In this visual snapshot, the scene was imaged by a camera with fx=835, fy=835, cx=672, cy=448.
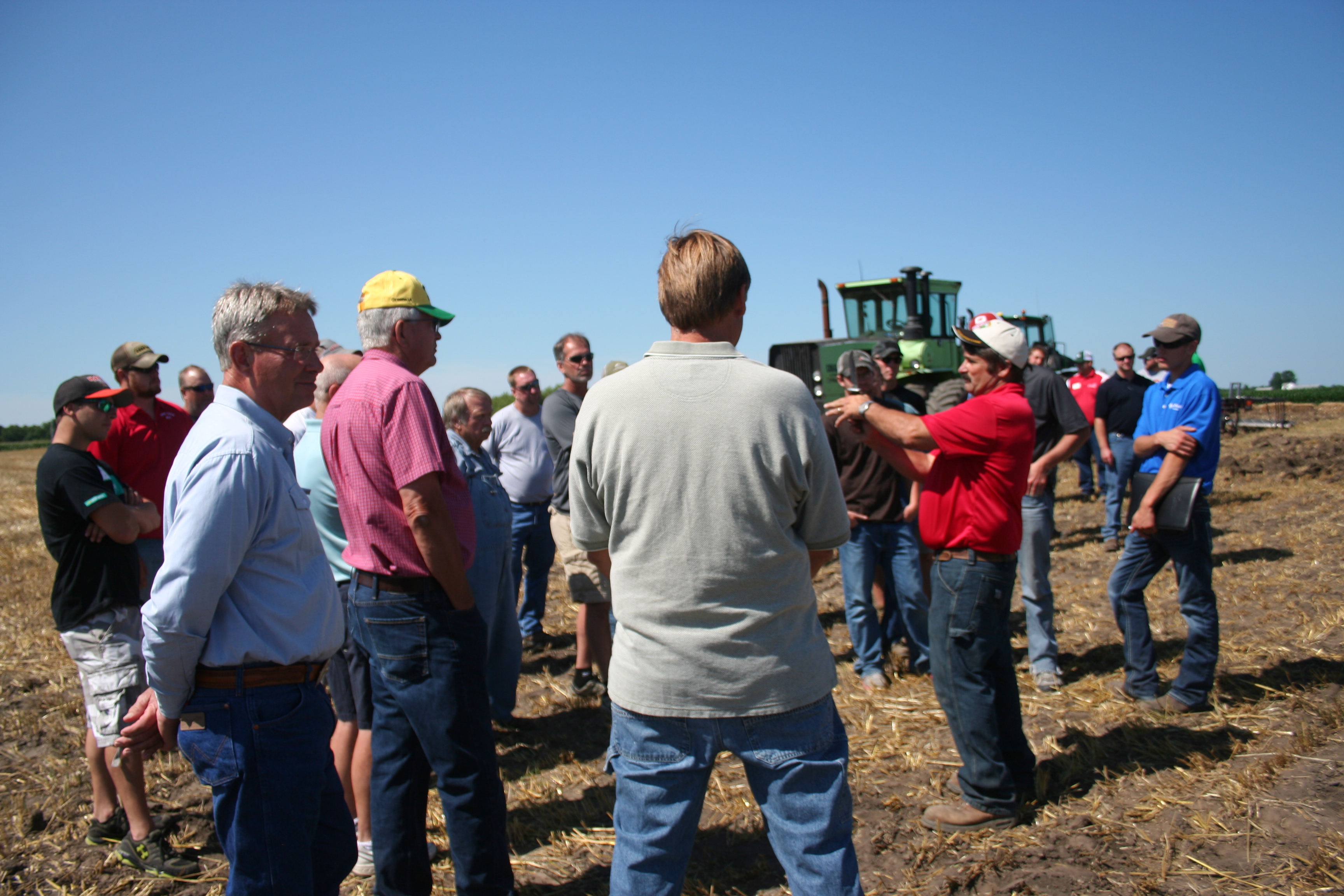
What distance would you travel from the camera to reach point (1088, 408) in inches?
414

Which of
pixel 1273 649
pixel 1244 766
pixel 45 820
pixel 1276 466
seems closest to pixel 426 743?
pixel 45 820

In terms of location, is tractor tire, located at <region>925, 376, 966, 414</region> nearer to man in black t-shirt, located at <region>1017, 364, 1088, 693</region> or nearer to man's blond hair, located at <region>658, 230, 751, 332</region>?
man in black t-shirt, located at <region>1017, 364, 1088, 693</region>

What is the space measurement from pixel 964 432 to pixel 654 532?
1758 mm

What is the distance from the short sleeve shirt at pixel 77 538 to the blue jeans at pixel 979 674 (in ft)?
11.4

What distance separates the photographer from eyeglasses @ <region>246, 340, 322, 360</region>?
7.50 ft

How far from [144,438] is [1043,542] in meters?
5.23

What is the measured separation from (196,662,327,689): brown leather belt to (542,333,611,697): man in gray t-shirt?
8.42ft

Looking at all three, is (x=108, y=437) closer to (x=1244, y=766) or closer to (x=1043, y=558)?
(x=1043, y=558)

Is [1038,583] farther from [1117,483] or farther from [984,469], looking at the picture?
[1117,483]

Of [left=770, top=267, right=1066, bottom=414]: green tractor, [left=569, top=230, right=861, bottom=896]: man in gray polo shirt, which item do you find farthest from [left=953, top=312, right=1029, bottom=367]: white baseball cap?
[left=770, top=267, right=1066, bottom=414]: green tractor

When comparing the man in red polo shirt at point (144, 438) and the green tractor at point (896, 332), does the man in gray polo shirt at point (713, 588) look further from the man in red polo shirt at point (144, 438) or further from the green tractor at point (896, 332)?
the green tractor at point (896, 332)

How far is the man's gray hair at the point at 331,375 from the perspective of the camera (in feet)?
12.0

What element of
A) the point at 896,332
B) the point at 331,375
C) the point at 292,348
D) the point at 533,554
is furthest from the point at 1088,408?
the point at 292,348

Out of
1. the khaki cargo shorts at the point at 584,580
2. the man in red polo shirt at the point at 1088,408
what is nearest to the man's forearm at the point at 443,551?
the khaki cargo shorts at the point at 584,580
